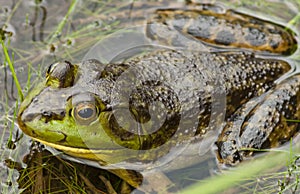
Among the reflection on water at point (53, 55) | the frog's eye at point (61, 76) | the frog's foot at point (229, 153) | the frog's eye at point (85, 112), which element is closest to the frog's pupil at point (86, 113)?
the frog's eye at point (85, 112)

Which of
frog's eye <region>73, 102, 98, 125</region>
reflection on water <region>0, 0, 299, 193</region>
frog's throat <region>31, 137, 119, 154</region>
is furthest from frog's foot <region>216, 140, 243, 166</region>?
frog's eye <region>73, 102, 98, 125</region>

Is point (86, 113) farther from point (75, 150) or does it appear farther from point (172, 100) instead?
point (172, 100)

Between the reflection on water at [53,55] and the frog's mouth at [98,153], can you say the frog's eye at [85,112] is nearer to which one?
the frog's mouth at [98,153]

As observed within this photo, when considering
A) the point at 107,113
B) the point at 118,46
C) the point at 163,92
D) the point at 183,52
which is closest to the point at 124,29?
the point at 118,46

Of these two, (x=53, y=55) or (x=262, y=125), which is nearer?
(x=262, y=125)

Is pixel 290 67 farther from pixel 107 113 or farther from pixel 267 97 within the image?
pixel 107 113

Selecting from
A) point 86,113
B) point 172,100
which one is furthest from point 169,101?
point 86,113
